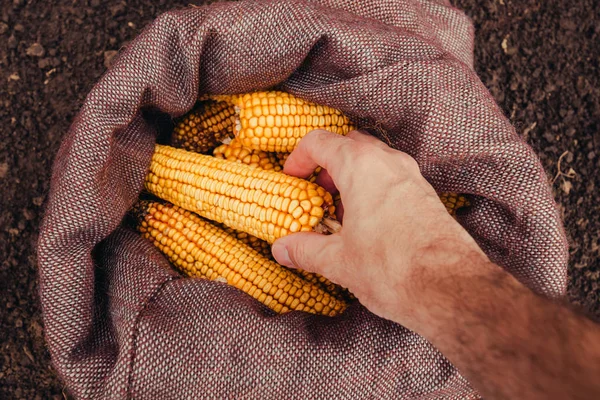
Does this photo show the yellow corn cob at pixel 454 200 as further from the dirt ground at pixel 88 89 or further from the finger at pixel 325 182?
the dirt ground at pixel 88 89

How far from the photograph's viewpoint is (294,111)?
51.1 inches

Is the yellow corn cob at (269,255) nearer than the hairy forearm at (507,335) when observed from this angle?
No

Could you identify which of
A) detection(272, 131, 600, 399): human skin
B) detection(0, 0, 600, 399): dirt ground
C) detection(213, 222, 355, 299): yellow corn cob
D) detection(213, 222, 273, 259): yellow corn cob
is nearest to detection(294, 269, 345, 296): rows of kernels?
detection(213, 222, 355, 299): yellow corn cob

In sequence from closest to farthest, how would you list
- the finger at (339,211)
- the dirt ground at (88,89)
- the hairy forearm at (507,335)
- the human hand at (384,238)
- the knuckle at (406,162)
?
the hairy forearm at (507,335) < the human hand at (384,238) < the knuckle at (406,162) < the finger at (339,211) < the dirt ground at (88,89)

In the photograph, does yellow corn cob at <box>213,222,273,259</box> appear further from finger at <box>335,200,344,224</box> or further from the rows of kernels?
finger at <box>335,200,344,224</box>

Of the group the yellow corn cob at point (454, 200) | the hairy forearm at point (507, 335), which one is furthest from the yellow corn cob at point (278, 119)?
the hairy forearm at point (507, 335)

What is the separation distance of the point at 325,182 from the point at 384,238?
0.38 meters

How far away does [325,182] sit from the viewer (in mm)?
1308

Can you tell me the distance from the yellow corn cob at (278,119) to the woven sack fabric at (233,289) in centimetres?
3

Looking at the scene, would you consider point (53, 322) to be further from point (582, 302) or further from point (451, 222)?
point (582, 302)

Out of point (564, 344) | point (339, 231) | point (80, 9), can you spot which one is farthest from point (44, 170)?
point (564, 344)

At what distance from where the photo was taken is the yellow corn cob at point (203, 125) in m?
1.45

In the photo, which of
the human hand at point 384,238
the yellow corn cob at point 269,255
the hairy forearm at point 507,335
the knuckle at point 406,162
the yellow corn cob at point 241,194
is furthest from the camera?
the yellow corn cob at point 269,255

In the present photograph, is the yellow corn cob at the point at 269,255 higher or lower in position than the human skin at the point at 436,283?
lower
